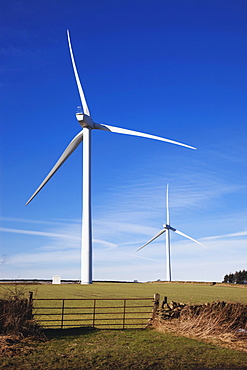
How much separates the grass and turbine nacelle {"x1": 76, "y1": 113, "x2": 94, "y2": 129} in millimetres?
44025

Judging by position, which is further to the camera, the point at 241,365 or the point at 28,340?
the point at 28,340

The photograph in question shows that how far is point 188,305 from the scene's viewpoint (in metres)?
18.3

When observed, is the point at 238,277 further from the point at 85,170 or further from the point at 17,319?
the point at 17,319

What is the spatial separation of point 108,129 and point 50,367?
49.6m

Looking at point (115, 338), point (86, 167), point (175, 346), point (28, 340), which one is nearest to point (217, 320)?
point (175, 346)

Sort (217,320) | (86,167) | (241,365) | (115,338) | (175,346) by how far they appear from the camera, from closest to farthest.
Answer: (241,365)
(175,346)
(115,338)
(217,320)
(86,167)

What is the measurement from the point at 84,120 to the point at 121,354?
4733cm

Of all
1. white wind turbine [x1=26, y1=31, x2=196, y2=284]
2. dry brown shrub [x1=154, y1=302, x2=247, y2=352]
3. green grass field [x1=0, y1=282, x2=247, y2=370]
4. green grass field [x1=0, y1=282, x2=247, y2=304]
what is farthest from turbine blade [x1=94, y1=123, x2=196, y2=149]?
green grass field [x1=0, y1=282, x2=247, y2=370]

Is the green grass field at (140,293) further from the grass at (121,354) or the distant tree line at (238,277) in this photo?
the distant tree line at (238,277)

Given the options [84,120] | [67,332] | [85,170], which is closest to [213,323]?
[67,332]

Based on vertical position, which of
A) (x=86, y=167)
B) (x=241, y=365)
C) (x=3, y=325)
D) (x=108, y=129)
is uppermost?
(x=108, y=129)

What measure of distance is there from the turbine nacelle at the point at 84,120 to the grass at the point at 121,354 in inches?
1733

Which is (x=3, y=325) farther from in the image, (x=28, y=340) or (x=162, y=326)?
(x=162, y=326)

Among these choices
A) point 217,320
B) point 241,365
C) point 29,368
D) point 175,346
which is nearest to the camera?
point 29,368
